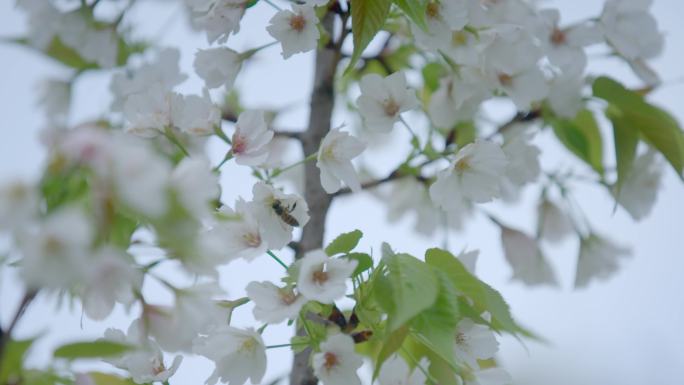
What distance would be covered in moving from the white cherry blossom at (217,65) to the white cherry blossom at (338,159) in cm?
22

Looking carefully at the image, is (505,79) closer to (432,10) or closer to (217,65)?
(432,10)

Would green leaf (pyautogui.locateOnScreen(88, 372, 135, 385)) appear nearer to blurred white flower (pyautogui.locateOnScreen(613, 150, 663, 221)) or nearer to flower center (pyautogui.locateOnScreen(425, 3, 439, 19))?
flower center (pyautogui.locateOnScreen(425, 3, 439, 19))

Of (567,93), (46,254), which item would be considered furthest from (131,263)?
(567,93)

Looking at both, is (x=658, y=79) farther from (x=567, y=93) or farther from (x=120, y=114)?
(x=120, y=114)

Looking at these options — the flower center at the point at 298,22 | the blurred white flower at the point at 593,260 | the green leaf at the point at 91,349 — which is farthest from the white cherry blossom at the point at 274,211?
the blurred white flower at the point at 593,260

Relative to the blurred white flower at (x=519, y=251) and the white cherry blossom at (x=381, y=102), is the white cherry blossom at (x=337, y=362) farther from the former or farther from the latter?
the blurred white flower at (x=519, y=251)

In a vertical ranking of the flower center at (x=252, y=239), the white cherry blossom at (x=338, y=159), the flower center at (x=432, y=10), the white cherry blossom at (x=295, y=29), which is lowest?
the flower center at (x=252, y=239)

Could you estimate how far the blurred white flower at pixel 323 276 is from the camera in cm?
88

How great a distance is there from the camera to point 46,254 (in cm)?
56

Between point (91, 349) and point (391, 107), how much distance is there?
58cm

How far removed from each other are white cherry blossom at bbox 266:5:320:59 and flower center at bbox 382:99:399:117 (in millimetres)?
131

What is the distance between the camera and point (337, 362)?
944mm

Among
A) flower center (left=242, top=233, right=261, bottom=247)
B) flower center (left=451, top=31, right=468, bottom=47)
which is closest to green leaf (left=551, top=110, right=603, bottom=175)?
flower center (left=451, top=31, right=468, bottom=47)

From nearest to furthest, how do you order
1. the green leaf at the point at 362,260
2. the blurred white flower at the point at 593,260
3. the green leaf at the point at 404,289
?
the green leaf at the point at 404,289, the green leaf at the point at 362,260, the blurred white flower at the point at 593,260
